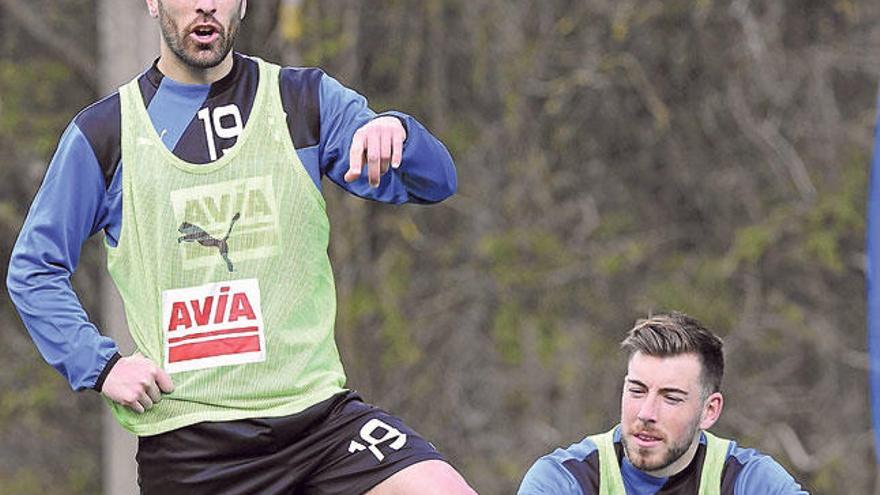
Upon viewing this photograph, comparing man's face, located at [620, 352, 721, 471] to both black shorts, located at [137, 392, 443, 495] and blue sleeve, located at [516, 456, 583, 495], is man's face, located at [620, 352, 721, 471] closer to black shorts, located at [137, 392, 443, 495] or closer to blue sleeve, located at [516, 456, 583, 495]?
blue sleeve, located at [516, 456, 583, 495]

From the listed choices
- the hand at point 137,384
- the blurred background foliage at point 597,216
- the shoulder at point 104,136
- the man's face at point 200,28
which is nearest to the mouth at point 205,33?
the man's face at point 200,28

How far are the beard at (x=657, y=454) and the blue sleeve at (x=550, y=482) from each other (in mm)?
147

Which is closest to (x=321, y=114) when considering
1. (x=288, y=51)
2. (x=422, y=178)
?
(x=422, y=178)

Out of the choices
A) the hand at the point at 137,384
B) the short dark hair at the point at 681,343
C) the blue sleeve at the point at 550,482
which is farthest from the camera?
the short dark hair at the point at 681,343

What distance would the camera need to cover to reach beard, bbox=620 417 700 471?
14.9ft

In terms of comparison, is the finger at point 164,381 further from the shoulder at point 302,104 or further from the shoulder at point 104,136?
the shoulder at point 302,104

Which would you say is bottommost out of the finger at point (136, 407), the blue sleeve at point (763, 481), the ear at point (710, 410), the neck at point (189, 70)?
the blue sleeve at point (763, 481)

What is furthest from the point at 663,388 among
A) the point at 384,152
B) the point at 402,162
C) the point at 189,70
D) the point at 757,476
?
the point at 189,70

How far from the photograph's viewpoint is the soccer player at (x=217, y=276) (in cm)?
405

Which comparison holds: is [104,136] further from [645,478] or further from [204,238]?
[645,478]

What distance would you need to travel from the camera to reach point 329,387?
414 centimetres

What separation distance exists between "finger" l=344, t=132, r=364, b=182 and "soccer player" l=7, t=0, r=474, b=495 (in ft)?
0.40

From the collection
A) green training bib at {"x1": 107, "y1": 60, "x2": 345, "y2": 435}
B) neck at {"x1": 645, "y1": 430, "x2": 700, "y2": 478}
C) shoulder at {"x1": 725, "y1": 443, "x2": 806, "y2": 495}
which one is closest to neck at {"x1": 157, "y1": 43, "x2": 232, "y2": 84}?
green training bib at {"x1": 107, "y1": 60, "x2": 345, "y2": 435}

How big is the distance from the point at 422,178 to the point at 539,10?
6.67 meters
